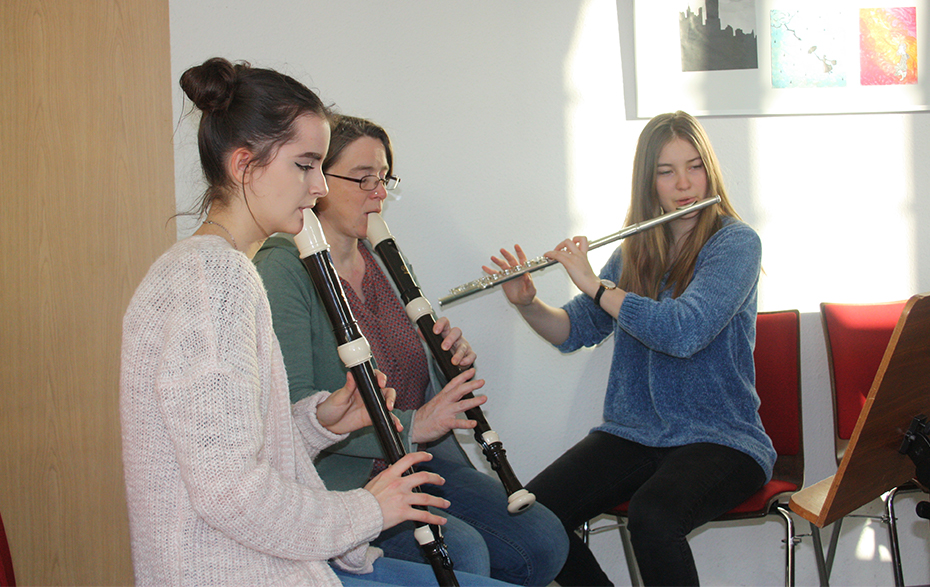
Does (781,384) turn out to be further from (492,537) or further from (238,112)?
(238,112)

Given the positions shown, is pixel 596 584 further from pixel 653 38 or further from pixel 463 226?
pixel 653 38

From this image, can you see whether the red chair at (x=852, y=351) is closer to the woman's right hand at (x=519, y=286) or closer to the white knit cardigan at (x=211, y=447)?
the woman's right hand at (x=519, y=286)

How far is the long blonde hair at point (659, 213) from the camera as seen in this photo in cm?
164

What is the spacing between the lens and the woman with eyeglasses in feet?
4.29

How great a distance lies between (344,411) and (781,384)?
3.70ft

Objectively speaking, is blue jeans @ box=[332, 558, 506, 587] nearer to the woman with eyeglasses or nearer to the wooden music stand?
the woman with eyeglasses

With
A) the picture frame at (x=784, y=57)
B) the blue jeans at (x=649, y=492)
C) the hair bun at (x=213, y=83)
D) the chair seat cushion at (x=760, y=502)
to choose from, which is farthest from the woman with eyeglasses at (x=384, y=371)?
the picture frame at (x=784, y=57)

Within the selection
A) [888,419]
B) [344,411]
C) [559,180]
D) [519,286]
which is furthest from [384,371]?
[888,419]

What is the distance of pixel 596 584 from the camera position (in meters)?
1.50

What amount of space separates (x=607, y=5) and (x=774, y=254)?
2.74 feet

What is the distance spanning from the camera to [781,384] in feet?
5.63

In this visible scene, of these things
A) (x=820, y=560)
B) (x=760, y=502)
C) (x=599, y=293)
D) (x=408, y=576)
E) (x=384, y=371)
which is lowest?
(x=820, y=560)

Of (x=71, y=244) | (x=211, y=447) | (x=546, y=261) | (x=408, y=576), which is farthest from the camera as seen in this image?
(x=71, y=244)

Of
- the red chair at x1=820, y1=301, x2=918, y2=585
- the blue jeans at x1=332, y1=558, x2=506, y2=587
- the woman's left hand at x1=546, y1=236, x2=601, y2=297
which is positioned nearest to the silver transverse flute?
the woman's left hand at x1=546, y1=236, x2=601, y2=297
